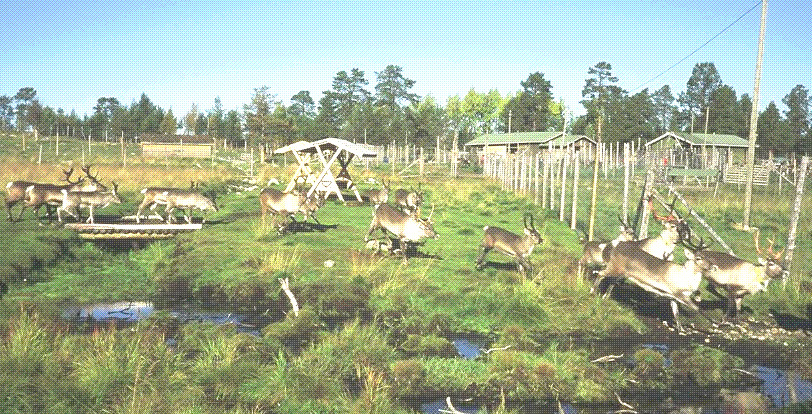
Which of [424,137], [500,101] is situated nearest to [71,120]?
[424,137]

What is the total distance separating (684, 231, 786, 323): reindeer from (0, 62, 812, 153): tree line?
193ft

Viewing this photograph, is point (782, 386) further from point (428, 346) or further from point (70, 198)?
point (70, 198)

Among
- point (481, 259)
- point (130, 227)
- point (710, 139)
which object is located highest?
point (710, 139)

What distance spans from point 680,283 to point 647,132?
7743 centimetres

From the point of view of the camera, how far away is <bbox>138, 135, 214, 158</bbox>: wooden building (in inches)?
2680

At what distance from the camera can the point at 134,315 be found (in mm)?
11531

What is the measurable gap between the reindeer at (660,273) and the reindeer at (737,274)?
0.27m

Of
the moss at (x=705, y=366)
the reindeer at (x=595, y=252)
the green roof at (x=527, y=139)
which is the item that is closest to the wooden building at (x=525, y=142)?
the green roof at (x=527, y=139)

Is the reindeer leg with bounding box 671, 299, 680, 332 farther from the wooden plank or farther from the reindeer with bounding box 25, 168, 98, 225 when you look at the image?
the reindeer with bounding box 25, 168, 98, 225

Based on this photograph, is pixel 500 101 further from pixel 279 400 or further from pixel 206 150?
pixel 279 400

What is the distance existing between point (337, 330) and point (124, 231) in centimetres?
1001

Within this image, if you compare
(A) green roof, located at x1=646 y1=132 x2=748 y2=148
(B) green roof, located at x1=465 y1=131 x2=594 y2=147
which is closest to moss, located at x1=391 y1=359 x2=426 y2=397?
(A) green roof, located at x1=646 y1=132 x2=748 y2=148

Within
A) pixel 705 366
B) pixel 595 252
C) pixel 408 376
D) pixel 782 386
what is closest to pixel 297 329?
pixel 408 376

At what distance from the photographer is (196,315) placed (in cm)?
1157
